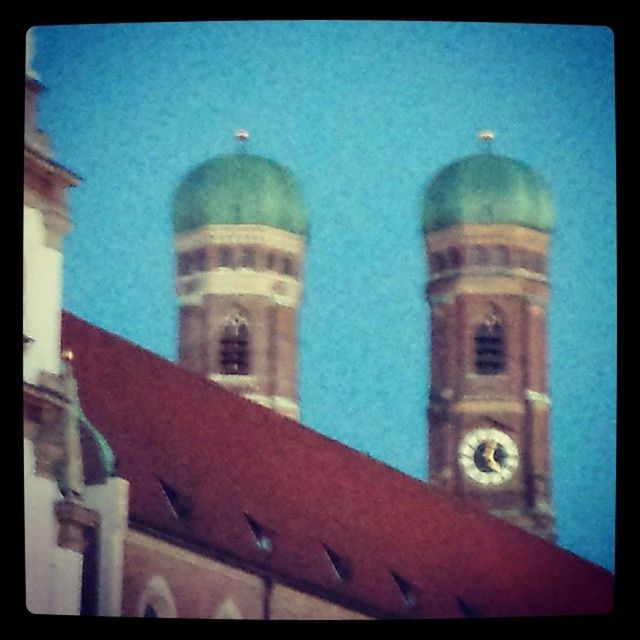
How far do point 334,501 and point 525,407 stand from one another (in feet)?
2.70

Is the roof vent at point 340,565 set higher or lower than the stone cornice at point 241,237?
lower

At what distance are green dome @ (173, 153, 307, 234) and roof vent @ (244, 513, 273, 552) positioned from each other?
1170mm

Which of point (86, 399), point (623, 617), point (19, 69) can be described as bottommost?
point (623, 617)

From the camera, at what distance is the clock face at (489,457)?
1343 cm

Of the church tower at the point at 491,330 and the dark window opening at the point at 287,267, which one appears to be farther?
the dark window opening at the point at 287,267

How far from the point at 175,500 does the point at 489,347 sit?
57.5 inches

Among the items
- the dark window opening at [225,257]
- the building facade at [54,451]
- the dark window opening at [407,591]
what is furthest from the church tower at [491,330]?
the building facade at [54,451]

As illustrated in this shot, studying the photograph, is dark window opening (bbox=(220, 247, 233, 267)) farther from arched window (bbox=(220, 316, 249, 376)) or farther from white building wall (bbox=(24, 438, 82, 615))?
white building wall (bbox=(24, 438, 82, 615))

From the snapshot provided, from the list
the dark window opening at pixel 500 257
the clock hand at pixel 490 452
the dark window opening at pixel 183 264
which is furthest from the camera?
the clock hand at pixel 490 452

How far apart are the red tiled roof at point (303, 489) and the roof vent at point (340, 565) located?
2cm

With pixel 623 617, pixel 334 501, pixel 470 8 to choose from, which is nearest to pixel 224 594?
pixel 334 501

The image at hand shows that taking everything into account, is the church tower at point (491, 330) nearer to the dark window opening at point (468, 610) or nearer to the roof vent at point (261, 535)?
the dark window opening at point (468, 610)

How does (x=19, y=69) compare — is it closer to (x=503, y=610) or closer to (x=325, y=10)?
(x=325, y=10)

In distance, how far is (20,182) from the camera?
504 inches
